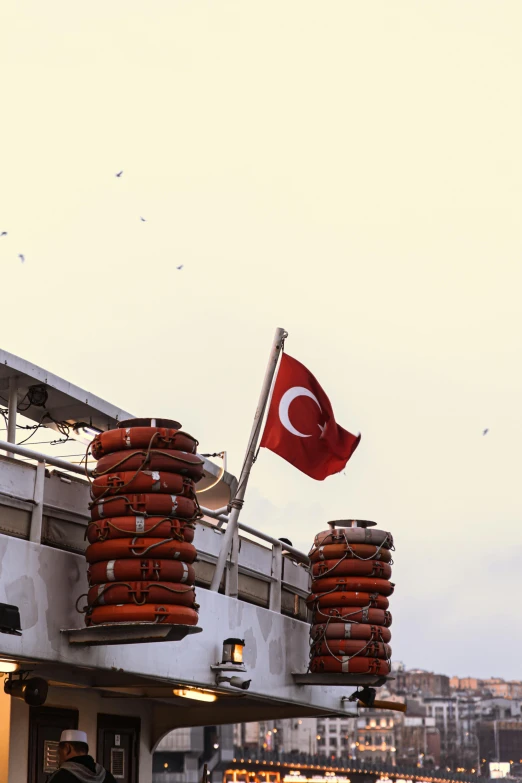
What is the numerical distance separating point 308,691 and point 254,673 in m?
1.64

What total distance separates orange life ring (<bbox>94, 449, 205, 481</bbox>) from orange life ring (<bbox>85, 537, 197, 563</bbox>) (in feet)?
2.02

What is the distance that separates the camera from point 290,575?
14422 mm

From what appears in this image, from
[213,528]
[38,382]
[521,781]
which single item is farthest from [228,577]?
[521,781]

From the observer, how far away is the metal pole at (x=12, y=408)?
13.4 metres

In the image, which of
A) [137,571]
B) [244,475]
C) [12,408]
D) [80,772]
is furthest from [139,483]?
[12,408]

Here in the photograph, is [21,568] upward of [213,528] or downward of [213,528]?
downward

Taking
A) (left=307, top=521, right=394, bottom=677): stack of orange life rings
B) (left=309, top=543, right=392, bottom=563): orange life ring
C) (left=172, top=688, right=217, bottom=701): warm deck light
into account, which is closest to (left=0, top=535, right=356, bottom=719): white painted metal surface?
(left=172, top=688, right=217, bottom=701): warm deck light

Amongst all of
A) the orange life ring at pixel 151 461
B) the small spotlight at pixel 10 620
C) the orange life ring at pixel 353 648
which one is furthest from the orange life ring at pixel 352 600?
the small spotlight at pixel 10 620

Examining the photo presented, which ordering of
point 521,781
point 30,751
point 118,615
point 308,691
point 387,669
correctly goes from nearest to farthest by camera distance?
point 118,615 → point 30,751 → point 387,669 → point 308,691 → point 521,781

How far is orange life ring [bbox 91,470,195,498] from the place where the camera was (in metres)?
9.45

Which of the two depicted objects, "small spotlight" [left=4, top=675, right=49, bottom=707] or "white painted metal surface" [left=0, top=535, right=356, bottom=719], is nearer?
"white painted metal surface" [left=0, top=535, right=356, bottom=719]

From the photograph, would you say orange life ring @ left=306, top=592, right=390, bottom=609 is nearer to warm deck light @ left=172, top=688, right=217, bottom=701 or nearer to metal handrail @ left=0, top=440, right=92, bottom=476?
warm deck light @ left=172, top=688, right=217, bottom=701

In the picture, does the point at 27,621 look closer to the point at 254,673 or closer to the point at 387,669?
the point at 254,673

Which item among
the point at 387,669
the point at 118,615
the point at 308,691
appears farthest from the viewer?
the point at 308,691
